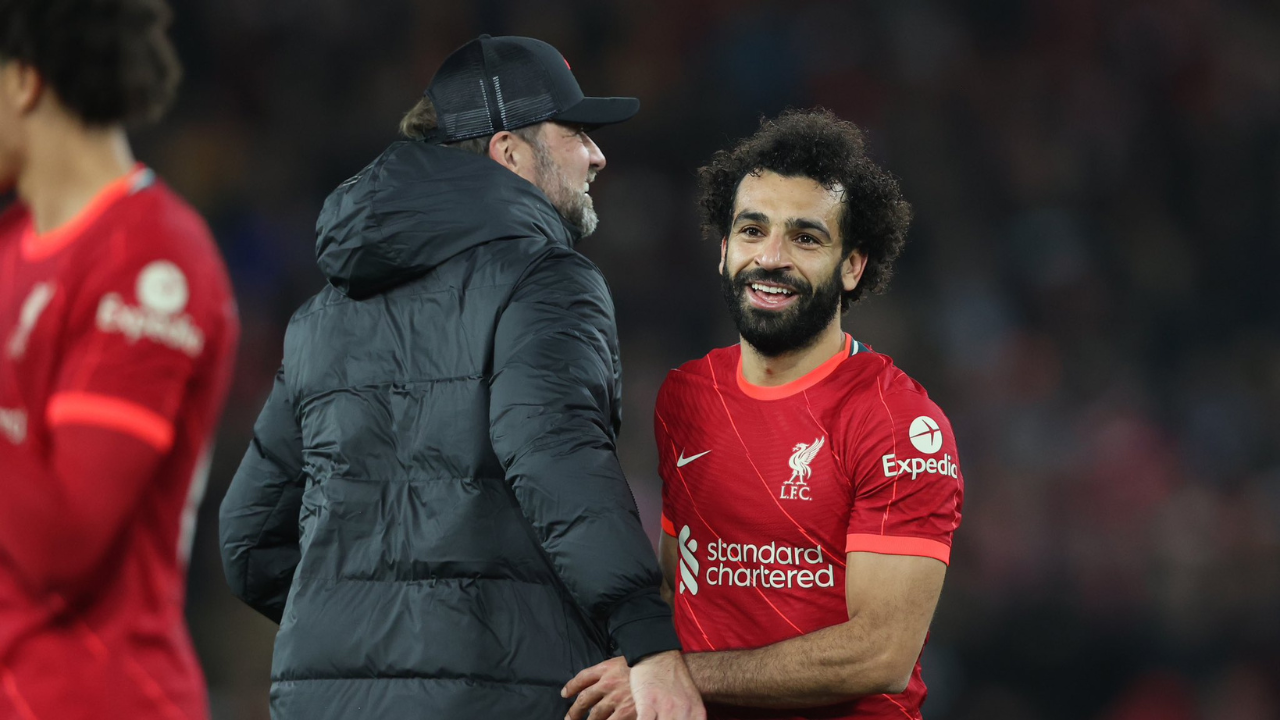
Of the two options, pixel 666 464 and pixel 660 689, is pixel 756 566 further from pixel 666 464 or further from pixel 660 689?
pixel 660 689

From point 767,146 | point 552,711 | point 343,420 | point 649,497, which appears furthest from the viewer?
point 649,497

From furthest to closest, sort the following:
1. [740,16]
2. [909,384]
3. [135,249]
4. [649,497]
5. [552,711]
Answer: [740,16] < [649,497] < [909,384] < [552,711] < [135,249]

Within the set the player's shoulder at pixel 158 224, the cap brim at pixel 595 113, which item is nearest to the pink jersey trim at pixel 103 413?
the player's shoulder at pixel 158 224

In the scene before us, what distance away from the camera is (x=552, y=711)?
9.82ft

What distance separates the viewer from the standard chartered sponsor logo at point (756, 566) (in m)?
3.41

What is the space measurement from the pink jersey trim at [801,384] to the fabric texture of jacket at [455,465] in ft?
1.82

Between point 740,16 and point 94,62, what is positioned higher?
point 94,62

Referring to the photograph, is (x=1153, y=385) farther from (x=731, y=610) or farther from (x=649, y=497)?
(x=731, y=610)

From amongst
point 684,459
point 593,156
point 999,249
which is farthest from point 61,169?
point 999,249

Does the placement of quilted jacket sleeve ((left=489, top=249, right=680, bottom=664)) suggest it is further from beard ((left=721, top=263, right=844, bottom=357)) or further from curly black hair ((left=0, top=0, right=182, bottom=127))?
curly black hair ((left=0, top=0, right=182, bottom=127))

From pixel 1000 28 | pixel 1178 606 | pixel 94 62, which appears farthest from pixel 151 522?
pixel 1000 28

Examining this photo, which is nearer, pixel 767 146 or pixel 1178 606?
pixel 767 146

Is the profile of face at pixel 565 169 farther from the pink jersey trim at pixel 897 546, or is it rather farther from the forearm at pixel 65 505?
the forearm at pixel 65 505

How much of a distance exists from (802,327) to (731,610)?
0.72 metres
